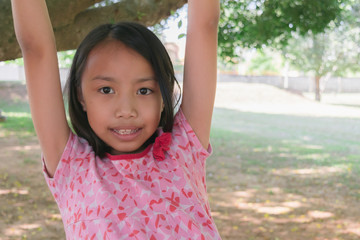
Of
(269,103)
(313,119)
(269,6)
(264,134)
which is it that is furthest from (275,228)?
(269,103)

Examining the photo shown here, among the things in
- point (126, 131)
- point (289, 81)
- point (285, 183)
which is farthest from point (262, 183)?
point (289, 81)

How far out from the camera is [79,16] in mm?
3889

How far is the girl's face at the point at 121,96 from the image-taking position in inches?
59.8

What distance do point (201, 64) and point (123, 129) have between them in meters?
0.43

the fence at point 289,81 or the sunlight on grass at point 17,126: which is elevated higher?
the fence at point 289,81

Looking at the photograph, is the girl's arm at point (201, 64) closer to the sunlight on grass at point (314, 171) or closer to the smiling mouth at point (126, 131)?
the smiling mouth at point (126, 131)

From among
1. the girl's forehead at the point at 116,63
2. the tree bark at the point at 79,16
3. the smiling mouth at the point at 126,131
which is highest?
the tree bark at the point at 79,16

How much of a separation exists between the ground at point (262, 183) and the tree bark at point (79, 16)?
247 centimetres

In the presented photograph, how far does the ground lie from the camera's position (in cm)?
538

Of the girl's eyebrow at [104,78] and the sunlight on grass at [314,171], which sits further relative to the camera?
the sunlight on grass at [314,171]

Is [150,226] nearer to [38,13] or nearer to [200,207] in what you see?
[200,207]

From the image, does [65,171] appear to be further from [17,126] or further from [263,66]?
[263,66]

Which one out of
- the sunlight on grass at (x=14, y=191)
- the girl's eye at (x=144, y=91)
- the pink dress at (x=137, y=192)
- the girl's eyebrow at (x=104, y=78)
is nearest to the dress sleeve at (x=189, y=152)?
the pink dress at (x=137, y=192)

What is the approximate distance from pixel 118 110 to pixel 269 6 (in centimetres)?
406
